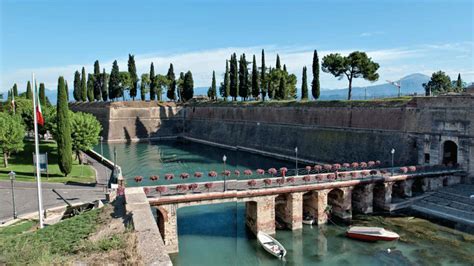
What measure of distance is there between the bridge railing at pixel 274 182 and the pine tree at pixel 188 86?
57.8 m

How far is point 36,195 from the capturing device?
93.6ft

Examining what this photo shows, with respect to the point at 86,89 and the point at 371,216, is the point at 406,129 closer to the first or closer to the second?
the point at 371,216

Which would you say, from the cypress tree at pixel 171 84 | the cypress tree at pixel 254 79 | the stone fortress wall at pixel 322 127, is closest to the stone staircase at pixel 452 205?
the stone fortress wall at pixel 322 127

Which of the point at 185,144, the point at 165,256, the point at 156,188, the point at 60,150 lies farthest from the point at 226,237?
the point at 185,144

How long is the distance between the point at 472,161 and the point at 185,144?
4911cm

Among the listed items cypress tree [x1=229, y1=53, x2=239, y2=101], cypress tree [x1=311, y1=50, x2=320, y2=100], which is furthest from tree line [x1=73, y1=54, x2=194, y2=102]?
cypress tree [x1=311, y1=50, x2=320, y2=100]

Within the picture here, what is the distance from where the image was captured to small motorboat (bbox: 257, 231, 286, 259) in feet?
68.9

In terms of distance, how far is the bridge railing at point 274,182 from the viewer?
23.1m

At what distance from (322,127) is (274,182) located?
78.1 ft

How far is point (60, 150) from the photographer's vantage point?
3372 centimetres

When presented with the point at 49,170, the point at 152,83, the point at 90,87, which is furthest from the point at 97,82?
the point at 49,170

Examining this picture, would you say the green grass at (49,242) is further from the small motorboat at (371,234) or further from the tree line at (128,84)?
the tree line at (128,84)

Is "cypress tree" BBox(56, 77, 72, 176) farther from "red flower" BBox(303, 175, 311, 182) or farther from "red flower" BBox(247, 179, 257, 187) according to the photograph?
"red flower" BBox(303, 175, 311, 182)

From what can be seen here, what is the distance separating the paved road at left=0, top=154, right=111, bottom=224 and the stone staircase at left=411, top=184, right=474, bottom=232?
22745mm
